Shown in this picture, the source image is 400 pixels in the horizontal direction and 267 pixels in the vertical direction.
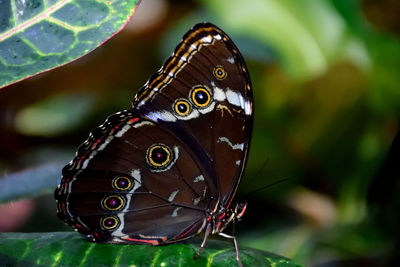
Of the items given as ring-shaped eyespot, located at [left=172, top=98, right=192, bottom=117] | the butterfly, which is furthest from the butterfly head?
ring-shaped eyespot, located at [left=172, top=98, right=192, bottom=117]

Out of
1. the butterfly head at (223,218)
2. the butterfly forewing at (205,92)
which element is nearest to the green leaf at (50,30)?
the butterfly forewing at (205,92)

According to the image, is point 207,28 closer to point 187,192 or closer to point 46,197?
point 187,192

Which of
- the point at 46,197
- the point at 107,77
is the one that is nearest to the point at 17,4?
the point at 46,197

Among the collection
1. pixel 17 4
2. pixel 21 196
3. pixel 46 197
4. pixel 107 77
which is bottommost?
pixel 46 197

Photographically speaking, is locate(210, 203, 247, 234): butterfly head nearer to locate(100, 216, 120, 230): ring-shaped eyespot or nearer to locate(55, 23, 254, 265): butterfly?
locate(55, 23, 254, 265): butterfly

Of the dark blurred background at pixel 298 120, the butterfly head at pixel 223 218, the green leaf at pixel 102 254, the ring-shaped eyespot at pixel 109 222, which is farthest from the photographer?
the dark blurred background at pixel 298 120

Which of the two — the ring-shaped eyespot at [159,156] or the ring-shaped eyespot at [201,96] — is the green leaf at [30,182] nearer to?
the ring-shaped eyespot at [159,156]
